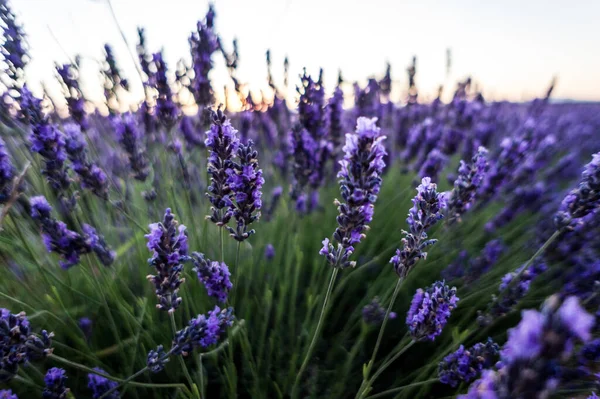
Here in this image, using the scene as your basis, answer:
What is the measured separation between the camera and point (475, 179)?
132 centimetres

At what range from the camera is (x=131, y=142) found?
1.70 meters

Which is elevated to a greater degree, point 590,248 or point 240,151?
point 240,151

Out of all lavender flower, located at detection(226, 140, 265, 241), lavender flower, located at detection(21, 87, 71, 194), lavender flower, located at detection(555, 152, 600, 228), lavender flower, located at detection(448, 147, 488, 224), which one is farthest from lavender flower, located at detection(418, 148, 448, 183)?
lavender flower, located at detection(21, 87, 71, 194)

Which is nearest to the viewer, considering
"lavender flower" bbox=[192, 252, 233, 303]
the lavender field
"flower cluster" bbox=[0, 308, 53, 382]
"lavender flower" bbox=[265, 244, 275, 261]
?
"flower cluster" bbox=[0, 308, 53, 382]

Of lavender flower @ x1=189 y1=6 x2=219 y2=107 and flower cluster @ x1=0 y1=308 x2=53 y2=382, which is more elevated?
lavender flower @ x1=189 y1=6 x2=219 y2=107

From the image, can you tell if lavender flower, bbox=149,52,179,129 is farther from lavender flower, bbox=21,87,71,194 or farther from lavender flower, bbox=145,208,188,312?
lavender flower, bbox=145,208,188,312

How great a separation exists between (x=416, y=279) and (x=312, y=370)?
31.8 inches

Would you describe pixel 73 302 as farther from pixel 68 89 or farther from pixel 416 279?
pixel 416 279

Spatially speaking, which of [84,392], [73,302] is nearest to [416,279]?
[84,392]

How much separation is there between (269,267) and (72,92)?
1.35 m

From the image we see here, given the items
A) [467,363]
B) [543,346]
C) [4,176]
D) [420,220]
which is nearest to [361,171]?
[420,220]

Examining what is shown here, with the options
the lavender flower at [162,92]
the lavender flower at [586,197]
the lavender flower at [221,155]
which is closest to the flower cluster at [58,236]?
the lavender flower at [221,155]

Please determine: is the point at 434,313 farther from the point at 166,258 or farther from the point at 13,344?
the point at 13,344

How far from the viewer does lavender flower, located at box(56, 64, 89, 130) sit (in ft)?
5.30
